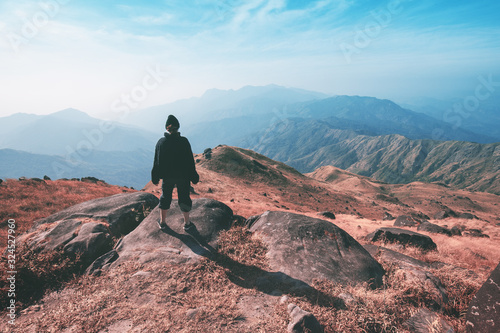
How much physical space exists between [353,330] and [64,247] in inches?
360

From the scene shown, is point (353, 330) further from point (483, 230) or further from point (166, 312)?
point (483, 230)

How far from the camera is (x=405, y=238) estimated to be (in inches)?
524

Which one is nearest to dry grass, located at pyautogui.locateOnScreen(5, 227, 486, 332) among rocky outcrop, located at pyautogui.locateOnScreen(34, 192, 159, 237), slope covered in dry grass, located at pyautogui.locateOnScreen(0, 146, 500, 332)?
slope covered in dry grass, located at pyautogui.locateOnScreen(0, 146, 500, 332)

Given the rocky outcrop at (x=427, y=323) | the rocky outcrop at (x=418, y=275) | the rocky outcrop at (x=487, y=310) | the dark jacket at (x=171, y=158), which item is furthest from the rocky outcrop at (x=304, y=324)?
the dark jacket at (x=171, y=158)

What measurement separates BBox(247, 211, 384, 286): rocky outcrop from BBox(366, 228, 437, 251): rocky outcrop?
689 cm

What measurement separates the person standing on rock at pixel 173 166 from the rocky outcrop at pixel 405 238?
477 inches

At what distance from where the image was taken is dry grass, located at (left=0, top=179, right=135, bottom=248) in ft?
36.6

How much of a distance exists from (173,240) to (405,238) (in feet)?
44.2

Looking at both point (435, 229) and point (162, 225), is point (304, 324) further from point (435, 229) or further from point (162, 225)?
point (435, 229)

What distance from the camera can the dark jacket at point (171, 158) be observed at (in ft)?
27.1

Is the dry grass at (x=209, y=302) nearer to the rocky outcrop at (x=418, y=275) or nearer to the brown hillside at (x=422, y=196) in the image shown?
the rocky outcrop at (x=418, y=275)

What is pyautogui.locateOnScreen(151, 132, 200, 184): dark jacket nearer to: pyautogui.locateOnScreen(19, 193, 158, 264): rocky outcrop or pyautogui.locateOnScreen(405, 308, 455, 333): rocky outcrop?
pyautogui.locateOnScreen(19, 193, 158, 264): rocky outcrop

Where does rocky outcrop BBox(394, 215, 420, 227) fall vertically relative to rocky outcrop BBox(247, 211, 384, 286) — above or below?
below

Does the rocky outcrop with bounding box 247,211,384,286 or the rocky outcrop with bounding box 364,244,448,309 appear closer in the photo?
the rocky outcrop with bounding box 364,244,448,309
